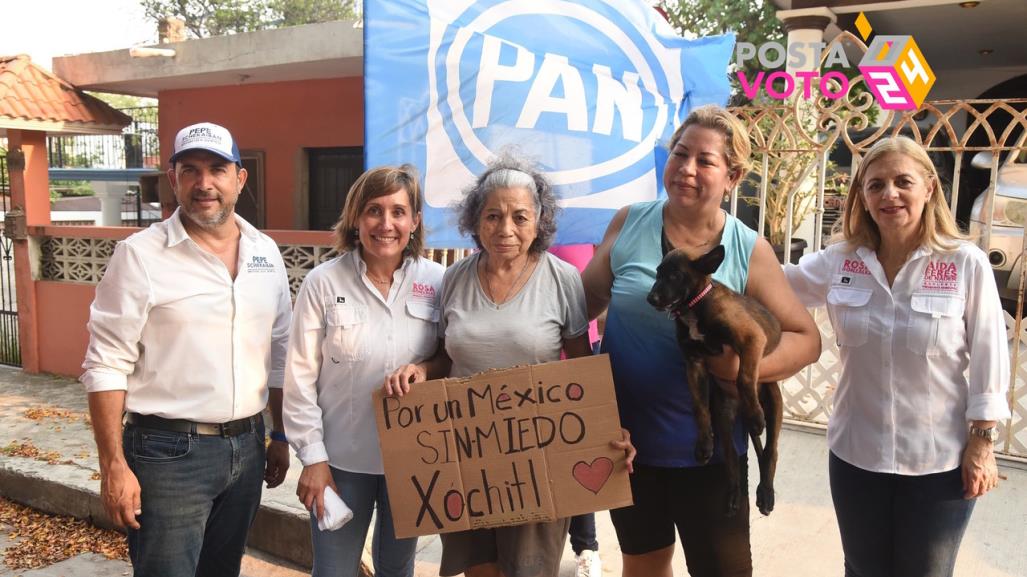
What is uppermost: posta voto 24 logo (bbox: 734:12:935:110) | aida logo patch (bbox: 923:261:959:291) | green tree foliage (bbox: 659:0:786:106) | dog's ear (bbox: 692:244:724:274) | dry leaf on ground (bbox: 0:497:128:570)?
green tree foliage (bbox: 659:0:786:106)

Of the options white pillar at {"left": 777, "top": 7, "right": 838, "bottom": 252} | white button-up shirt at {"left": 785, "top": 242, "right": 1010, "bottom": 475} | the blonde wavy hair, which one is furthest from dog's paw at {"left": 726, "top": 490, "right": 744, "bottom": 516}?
white pillar at {"left": 777, "top": 7, "right": 838, "bottom": 252}

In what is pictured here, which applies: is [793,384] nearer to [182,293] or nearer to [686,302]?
[686,302]

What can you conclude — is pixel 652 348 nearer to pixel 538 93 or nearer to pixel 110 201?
pixel 538 93

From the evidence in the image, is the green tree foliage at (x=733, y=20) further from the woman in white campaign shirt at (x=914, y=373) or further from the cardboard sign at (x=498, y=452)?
the cardboard sign at (x=498, y=452)

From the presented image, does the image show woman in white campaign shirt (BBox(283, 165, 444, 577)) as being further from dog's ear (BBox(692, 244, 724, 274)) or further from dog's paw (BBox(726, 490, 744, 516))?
dog's paw (BBox(726, 490, 744, 516))

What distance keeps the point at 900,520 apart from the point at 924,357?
520 millimetres

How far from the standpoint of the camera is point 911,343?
2.21 meters

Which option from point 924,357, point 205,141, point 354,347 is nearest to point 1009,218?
point 924,357

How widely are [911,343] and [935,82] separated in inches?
553

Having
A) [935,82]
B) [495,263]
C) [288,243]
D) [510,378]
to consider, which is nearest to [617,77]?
[495,263]

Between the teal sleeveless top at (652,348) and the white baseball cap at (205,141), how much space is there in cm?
132

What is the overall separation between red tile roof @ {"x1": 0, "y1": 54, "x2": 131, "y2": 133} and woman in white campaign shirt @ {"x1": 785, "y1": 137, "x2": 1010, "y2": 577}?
25.6 ft

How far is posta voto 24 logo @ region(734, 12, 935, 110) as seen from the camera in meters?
5.89

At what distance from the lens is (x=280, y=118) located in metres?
8.58
